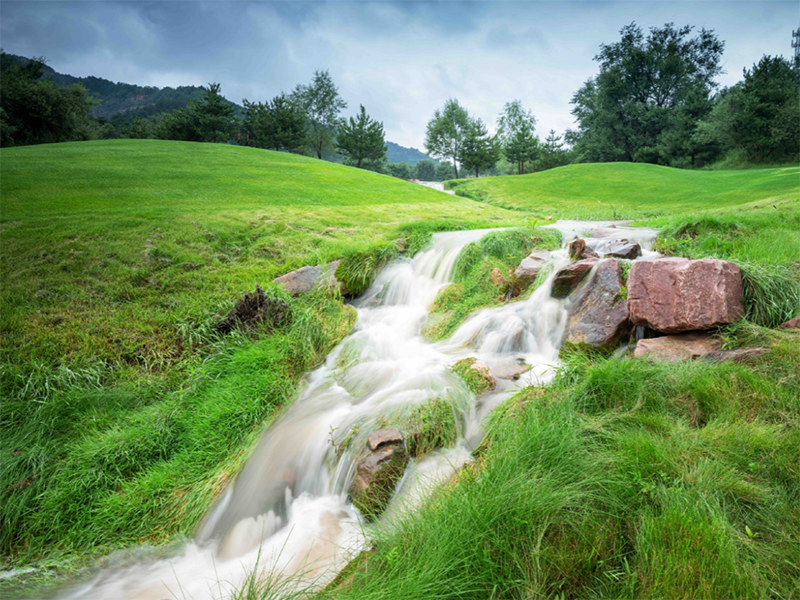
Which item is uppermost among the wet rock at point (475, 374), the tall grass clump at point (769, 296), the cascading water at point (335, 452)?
the tall grass clump at point (769, 296)

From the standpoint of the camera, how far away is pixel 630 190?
21938 millimetres

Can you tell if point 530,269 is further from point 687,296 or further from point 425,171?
point 425,171

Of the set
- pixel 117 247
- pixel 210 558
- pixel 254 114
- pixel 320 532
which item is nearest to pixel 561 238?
pixel 320 532

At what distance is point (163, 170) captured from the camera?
15859 mm

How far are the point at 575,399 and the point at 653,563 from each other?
1631mm

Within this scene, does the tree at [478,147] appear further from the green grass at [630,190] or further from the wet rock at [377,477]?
the wet rock at [377,477]

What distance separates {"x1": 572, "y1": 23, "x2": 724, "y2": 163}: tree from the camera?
42875 mm

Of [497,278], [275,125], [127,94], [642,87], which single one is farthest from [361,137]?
[127,94]

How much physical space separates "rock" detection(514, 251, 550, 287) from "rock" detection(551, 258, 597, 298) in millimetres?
666

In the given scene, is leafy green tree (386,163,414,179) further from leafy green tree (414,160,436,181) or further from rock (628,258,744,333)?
rock (628,258,744,333)

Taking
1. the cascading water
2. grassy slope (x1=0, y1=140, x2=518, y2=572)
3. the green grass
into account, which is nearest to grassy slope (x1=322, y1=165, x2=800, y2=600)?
the cascading water

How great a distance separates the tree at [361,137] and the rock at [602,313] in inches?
1752

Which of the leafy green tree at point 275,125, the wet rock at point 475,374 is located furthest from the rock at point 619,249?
the leafy green tree at point 275,125

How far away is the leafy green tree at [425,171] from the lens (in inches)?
3578
